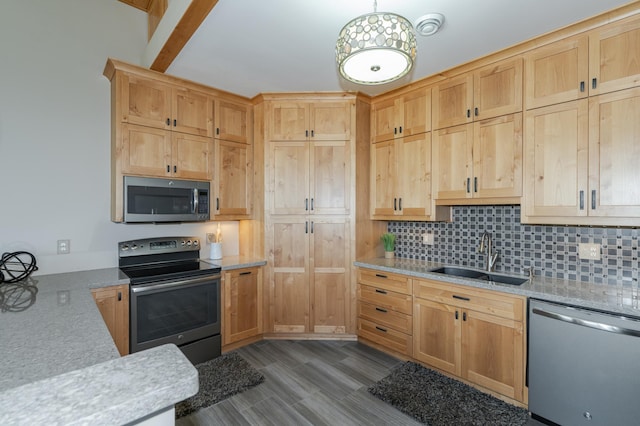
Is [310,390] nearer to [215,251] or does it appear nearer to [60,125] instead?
[215,251]

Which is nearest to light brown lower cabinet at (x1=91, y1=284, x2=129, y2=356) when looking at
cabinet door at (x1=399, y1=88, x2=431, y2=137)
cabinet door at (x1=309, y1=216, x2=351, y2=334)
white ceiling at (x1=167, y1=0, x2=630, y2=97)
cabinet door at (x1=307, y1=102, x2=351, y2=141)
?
cabinet door at (x1=309, y1=216, x2=351, y2=334)

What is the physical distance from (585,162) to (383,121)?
1.78m

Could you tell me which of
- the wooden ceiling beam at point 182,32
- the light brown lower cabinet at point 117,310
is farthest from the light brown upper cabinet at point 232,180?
the light brown lower cabinet at point 117,310

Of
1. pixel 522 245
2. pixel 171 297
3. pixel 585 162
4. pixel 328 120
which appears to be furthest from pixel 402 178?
pixel 171 297

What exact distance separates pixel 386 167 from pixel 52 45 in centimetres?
313

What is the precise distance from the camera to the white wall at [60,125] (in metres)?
2.40

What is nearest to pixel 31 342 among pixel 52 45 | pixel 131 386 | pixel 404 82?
pixel 131 386

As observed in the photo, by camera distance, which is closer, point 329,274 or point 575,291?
point 575,291

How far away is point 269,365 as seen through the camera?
279 cm

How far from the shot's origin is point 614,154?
6.55 ft

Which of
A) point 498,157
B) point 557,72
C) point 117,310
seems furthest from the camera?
point 498,157

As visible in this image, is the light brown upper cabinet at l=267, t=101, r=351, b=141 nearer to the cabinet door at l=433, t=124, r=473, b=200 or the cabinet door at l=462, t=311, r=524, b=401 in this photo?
the cabinet door at l=433, t=124, r=473, b=200

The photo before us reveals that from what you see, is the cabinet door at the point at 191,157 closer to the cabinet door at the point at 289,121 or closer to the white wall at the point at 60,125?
the white wall at the point at 60,125

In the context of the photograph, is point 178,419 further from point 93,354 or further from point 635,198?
point 635,198
